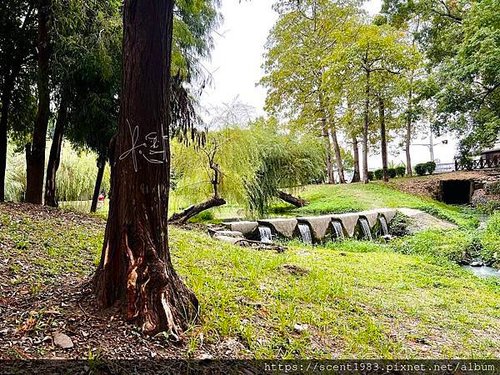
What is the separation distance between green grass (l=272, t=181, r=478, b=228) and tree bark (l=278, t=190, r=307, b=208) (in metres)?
0.25

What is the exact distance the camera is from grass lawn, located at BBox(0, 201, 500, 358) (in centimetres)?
201

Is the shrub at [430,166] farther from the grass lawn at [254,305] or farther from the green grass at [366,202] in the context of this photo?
the grass lawn at [254,305]

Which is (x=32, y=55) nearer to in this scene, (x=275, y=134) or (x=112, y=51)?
(x=112, y=51)

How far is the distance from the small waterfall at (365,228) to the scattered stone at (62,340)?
887cm

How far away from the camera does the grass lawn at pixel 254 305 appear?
2014 mm

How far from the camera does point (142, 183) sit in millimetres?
2197

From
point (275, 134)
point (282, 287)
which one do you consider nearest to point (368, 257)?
point (282, 287)

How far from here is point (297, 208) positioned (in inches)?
567

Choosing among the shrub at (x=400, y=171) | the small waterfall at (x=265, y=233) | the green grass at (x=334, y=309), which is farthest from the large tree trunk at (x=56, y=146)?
the shrub at (x=400, y=171)

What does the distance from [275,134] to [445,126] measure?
237 inches

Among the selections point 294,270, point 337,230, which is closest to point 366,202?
point 337,230

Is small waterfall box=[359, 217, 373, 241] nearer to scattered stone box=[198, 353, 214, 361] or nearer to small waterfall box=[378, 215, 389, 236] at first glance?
small waterfall box=[378, 215, 389, 236]

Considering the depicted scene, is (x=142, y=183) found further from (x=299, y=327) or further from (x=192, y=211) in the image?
(x=192, y=211)

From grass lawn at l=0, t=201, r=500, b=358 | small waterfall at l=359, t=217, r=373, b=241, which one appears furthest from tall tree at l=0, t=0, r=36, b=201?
small waterfall at l=359, t=217, r=373, b=241
